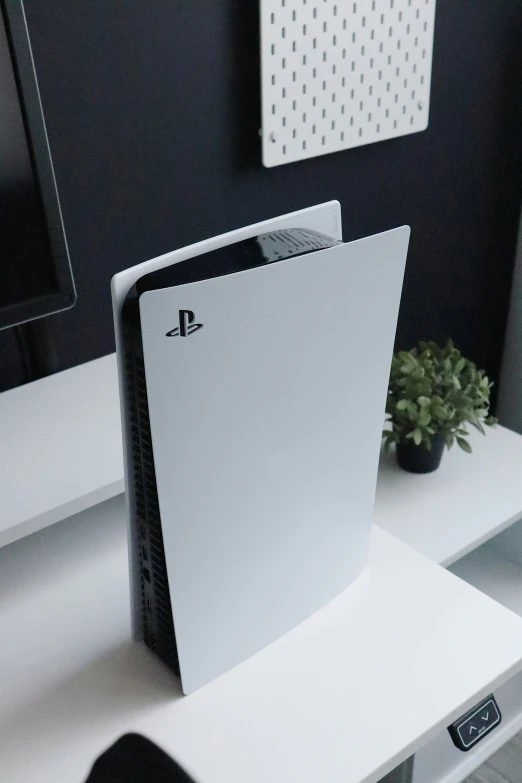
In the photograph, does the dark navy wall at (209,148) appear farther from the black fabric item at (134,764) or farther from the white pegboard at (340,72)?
the black fabric item at (134,764)

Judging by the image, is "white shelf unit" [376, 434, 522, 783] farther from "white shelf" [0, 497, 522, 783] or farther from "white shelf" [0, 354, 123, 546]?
"white shelf" [0, 354, 123, 546]

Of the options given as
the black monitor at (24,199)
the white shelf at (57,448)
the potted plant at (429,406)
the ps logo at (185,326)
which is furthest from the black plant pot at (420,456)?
the ps logo at (185,326)

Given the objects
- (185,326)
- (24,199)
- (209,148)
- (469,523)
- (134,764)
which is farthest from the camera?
(209,148)

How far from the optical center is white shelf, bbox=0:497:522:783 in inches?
27.1

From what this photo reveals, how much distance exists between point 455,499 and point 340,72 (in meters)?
0.73

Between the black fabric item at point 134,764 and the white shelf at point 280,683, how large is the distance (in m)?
0.32

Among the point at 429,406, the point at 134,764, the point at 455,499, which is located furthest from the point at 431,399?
the point at 134,764

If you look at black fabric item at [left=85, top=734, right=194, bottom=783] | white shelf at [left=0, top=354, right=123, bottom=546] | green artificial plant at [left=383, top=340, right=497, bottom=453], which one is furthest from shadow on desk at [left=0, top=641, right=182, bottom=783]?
green artificial plant at [left=383, top=340, right=497, bottom=453]

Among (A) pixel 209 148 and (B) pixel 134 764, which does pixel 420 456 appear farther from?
(B) pixel 134 764

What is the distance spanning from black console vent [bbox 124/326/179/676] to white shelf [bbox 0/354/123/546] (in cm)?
19

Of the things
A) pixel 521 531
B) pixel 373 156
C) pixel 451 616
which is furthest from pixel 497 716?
pixel 373 156

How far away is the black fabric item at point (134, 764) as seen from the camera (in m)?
0.34

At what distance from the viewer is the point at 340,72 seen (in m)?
1.33

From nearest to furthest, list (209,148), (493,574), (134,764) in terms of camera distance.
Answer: (134,764), (209,148), (493,574)
